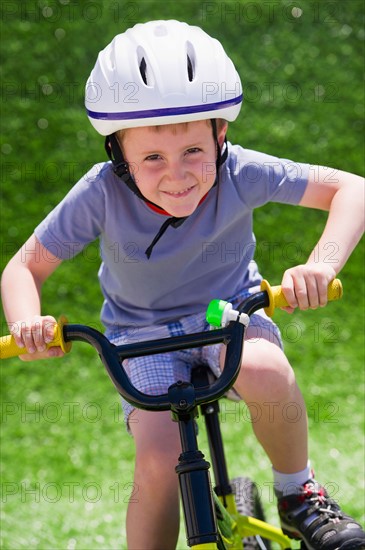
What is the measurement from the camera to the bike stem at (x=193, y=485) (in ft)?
7.07

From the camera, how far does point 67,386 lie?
5430 millimetres

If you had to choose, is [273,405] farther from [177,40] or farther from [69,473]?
[69,473]

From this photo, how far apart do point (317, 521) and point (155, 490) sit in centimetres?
52

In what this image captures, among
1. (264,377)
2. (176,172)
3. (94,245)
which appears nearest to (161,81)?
(176,172)

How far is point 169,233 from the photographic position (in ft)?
9.87

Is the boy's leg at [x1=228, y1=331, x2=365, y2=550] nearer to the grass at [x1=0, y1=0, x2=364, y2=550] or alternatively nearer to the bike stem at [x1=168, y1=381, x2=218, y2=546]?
the bike stem at [x1=168, y1=381, x2=218, y2=546]

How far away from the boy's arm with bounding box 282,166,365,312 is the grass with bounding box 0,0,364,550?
1847 mm

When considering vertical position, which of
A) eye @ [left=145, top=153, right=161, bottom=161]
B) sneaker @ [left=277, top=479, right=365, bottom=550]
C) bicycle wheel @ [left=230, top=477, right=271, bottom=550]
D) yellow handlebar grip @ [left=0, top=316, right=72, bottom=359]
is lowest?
sneaker @ [left=277, top=479, right=365, bottom=550]

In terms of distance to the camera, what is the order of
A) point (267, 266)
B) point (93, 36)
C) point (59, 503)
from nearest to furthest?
point (59, 503) → point (267, 266) → point (93, 36)

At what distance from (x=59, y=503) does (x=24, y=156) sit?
2.45m

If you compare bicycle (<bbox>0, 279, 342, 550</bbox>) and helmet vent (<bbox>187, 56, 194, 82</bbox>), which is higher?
helmet vent (<bbox>187, 56, 194, 82</bbox>)

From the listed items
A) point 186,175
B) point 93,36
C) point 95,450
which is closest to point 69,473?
point 95,450

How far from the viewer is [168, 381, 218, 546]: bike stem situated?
2.16 m

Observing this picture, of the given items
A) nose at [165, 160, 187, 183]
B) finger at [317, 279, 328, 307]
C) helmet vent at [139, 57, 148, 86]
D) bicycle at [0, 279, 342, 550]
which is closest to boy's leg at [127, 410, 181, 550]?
bicycle at [0, 279, 342, 550]
